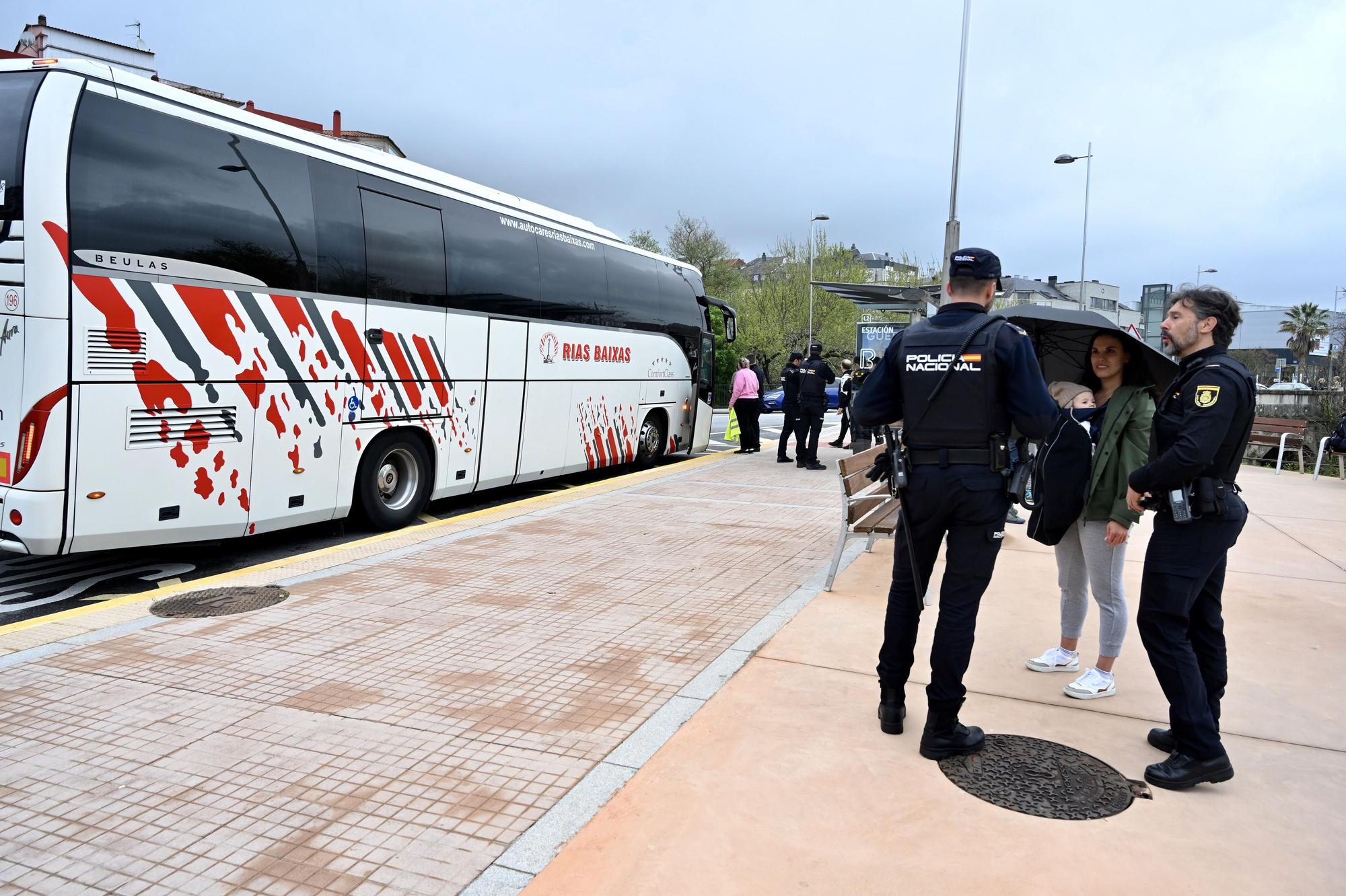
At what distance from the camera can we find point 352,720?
403 centimetres

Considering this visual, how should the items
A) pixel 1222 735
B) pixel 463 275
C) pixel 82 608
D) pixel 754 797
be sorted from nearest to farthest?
pixel 754 797
pixel 1222 735
pixel 82 608
pixel 463 275

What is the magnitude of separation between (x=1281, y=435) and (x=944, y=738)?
1589cm

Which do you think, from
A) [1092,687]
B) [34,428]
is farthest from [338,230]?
[1092,687]

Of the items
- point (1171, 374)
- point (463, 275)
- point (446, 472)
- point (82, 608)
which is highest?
point (463, 275)

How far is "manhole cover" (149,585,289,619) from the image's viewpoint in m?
5.74

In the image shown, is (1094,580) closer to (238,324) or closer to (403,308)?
(238,324)

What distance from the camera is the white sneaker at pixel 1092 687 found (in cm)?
436

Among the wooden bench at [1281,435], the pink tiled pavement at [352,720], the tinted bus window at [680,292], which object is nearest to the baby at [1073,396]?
the pink tiled pavement at [352,720]

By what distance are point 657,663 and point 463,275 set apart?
605 centimetres

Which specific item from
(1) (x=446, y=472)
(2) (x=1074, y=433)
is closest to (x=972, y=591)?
(2) (x=1074, y=433)

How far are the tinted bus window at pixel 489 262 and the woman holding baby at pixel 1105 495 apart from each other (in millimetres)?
6705

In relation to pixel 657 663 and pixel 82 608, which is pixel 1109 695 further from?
pixel 82 608

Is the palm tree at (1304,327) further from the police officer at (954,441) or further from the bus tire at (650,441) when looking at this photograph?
the police officer at (954,441)

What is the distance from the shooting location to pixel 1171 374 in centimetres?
399
